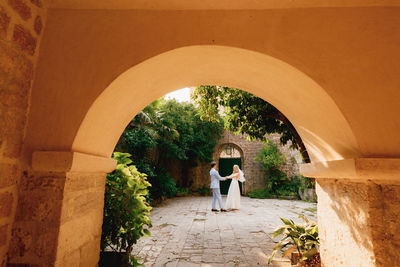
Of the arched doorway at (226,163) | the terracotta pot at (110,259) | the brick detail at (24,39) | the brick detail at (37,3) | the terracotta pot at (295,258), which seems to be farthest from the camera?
the arched doorway at (226,163)

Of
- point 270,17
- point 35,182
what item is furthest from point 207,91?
point 35,182

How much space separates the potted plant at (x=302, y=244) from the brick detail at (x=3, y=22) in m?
3.43

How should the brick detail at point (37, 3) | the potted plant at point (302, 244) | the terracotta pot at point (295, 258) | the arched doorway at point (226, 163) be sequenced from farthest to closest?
the arched doorway at point (226, 163), the terracotta pot at point (295, 258), the potted plant at point (302, 244), the brick detail at point (37, 3)

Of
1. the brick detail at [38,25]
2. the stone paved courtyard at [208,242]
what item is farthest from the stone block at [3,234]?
the stone paved courtyard at [208,242]

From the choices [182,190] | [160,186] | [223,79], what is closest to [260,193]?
[182,190]

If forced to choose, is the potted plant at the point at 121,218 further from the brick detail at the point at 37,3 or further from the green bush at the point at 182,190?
the green bush at the point at 182,190

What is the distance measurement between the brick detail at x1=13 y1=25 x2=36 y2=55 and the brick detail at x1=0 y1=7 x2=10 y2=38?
6 centimetres

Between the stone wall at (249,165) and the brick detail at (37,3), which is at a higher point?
the brick detail at (37,3)

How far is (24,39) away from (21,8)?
20 cm

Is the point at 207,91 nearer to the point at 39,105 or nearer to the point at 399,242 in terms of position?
the point at 39,105

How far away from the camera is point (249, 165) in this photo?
11.9 m

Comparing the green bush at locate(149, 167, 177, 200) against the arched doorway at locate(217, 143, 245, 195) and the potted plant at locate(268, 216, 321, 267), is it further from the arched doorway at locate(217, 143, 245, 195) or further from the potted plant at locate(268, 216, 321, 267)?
the potted plant at locate(268, 216, 321, 267)

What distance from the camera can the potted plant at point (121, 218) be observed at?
7.23ft

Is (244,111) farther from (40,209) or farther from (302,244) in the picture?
(40,209)
